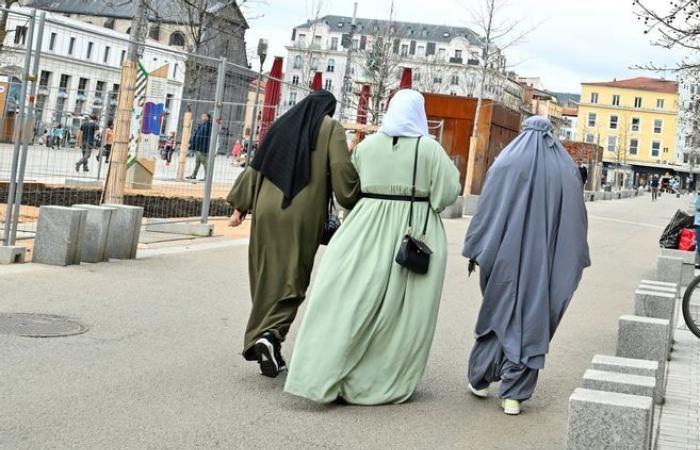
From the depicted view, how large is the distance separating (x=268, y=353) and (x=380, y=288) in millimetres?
801

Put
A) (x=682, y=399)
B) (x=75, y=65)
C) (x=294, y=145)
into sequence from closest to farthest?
(x=294, y=145), (x=682, y=399), (x=75, y=65)

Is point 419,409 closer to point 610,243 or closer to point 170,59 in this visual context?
point 170,59

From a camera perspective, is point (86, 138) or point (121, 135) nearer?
point (121, 135)

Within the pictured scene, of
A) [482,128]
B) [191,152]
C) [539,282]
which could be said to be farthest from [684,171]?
[539,282]

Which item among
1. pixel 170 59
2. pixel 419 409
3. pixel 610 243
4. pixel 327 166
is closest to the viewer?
pixel 419 409

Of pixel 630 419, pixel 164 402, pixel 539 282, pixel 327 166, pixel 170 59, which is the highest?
pixel 170 59

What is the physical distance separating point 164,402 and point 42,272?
4836 mm

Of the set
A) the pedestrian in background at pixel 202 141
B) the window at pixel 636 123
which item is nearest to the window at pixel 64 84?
the pedestrian in background at pixel 202 141

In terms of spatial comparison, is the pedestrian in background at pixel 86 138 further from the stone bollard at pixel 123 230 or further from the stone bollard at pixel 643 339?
the stone bollard at pixel 643 339

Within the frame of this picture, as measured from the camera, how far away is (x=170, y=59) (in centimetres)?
1538

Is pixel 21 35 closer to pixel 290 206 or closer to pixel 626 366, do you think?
pixel 290 206

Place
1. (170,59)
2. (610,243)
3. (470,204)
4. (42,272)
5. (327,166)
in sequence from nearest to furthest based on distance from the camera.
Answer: (327,166) → (42,272) → (170,59) → (610,243) → (470,204)

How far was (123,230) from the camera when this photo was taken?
479 inches

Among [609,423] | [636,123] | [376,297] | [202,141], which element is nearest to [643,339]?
[376,297]
